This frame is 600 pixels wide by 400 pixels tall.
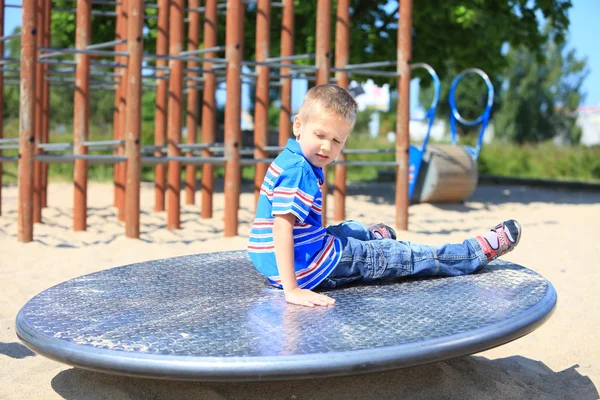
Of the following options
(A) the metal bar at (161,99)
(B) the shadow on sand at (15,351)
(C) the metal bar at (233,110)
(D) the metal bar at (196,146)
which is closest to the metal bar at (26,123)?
(C) the metal bar at (233,110)

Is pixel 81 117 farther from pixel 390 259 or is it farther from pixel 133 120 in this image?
pixel 390 259

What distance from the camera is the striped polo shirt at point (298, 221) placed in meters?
2.49

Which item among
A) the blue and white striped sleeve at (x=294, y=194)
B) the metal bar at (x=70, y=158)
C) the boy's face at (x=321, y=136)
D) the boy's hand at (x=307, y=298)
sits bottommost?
the boy's hand at (x=307, y=298)

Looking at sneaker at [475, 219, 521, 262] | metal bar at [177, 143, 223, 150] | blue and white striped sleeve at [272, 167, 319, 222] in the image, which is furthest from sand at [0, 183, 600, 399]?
metal bar at [177, 143, 223, 150]

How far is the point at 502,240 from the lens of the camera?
294 centimetres

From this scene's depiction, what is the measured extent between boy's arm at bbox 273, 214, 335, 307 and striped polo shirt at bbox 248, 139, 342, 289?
4cm

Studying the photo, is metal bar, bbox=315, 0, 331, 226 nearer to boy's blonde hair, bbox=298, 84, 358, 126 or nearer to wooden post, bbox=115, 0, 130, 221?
wooden post, bbox=115, 0, 130, 221

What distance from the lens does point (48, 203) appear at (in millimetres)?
8602

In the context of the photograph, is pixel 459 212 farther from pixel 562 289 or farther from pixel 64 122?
pixel 64 122

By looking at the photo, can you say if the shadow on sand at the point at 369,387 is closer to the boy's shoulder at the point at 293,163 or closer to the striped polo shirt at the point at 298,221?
the striped polo shirt at the point at 298,221

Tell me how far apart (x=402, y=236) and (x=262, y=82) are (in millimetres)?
1964

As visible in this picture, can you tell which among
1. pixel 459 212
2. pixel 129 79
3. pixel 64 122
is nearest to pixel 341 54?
pixel 129 79

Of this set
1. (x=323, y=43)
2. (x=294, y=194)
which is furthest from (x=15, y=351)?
(x=323, y=43)

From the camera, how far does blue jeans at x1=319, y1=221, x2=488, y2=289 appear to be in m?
2.69
